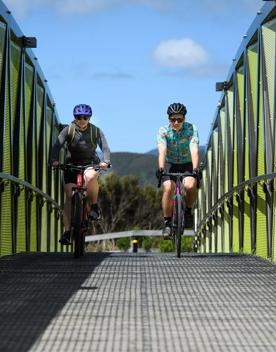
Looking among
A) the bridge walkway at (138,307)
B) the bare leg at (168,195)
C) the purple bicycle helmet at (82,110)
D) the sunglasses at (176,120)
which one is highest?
the purple bicycle helmet at (82,110)

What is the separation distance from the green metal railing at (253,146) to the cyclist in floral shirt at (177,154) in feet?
2.29

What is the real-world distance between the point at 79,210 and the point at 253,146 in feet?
8.34

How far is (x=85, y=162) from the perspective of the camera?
437 inches

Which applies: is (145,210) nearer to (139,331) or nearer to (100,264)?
(100,264)

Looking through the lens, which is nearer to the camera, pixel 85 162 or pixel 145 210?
pixel 85 162

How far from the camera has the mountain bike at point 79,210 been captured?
10.7 m

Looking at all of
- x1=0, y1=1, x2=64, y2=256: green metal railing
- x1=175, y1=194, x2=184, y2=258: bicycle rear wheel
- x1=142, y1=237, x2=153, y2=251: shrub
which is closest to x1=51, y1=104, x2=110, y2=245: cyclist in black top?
x1=0, y1=1, x2=64, y2=256: green metal railing

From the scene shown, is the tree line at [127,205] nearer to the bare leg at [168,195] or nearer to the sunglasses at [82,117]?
the bare leg at [168,195]

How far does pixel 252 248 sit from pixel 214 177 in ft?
31.4

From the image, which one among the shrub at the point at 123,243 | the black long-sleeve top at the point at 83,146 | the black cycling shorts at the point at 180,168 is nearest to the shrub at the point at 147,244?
the shrub at the point at 123,243

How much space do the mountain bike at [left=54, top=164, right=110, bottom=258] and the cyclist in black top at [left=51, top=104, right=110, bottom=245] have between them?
71 millimetres

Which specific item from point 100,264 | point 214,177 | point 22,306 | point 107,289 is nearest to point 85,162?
point 100,264

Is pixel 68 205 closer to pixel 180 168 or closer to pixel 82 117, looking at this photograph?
pixel 82 117

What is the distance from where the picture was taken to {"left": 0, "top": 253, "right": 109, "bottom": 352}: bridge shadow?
5688 millimetres
